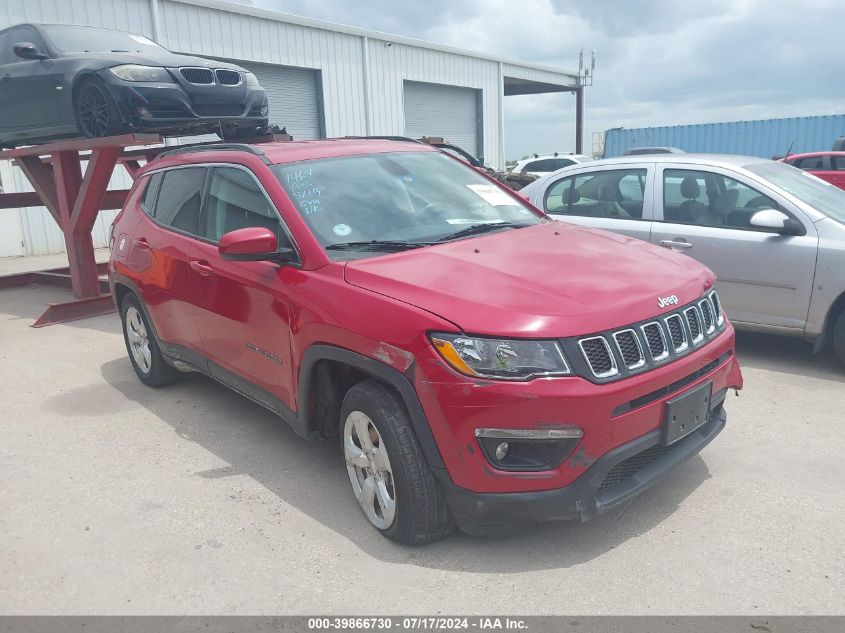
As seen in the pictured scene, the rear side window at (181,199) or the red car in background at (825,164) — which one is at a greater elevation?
the rear side window at (181,199)

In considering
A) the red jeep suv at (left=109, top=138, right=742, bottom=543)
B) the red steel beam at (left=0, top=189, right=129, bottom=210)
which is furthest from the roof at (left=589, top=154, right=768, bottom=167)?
the red steel beam at (left=0, top=189, right=129, bottom=210)

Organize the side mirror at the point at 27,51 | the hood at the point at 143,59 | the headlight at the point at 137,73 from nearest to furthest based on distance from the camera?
the headlight at the point at 137,73
the hood at the point at 143,59
the side mirror at the point at 27,51

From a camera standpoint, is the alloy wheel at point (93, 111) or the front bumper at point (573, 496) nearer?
the front bumper at point (573, 496)

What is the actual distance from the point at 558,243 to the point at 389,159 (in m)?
1.15

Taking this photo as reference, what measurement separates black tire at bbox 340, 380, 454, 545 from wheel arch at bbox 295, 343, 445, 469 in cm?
4

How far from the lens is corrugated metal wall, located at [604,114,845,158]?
24.4 m

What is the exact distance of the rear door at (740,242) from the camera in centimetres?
510

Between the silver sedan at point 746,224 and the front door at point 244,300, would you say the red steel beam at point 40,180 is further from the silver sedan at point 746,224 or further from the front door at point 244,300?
the silver sedan at point 746,224

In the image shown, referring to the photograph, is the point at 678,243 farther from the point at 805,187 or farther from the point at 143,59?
the point at 143,59

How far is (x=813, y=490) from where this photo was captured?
3.44 metres

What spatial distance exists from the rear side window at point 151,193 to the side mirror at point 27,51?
357 cm

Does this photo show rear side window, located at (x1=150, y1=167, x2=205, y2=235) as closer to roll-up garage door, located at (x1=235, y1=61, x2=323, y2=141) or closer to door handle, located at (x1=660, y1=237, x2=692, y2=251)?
door handle, located at (x1=660, y1=237, x2=692, y2=251)

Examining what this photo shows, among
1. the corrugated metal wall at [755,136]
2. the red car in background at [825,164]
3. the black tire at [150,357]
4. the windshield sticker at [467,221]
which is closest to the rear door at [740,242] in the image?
the windshield sticker at [467,221]

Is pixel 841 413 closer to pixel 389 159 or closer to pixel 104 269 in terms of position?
pixel 389 159
